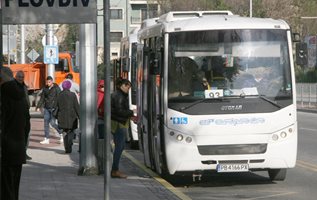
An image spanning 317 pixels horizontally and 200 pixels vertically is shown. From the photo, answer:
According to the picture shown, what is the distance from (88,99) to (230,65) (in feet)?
9.27

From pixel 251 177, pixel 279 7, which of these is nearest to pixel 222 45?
pixel 251 177

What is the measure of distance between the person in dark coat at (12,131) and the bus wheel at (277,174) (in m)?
6.53

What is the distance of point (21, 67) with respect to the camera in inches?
1581

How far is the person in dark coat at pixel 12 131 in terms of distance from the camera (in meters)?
8.73

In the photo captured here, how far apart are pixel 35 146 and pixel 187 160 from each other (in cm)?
960

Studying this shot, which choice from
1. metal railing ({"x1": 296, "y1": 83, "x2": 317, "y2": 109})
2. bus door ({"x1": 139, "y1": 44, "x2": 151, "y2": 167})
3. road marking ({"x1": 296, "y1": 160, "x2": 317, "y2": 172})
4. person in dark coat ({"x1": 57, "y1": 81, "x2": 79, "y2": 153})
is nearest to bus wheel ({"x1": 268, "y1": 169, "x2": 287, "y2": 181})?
road marking ({"x1": 296, "y1": 160, "x2": 317, "y2": 172})

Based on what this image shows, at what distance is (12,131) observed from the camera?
350 inches

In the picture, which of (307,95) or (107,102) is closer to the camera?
(107,102)

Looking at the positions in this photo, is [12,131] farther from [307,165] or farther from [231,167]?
[307,165]

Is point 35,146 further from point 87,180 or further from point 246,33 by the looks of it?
point 246,33

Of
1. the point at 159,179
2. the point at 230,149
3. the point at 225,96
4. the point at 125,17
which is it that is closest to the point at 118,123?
the point at 159,179

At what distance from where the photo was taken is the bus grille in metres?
13.6

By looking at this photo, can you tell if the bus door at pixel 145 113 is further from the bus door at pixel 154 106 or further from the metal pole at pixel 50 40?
the metal pole at pixel 50 40

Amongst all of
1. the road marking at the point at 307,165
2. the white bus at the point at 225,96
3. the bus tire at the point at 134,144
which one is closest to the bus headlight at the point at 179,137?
the white bus at the point at 225,96
